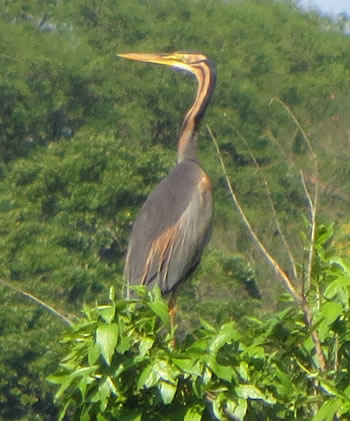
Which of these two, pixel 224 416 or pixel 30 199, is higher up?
pixel 224 416

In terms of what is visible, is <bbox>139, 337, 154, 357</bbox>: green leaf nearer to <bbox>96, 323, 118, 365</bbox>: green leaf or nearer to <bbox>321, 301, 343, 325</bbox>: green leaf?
<bbox>96, 323, 118, 365</bbox>: green leaf

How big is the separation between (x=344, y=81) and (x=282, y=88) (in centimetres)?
161

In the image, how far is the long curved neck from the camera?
7543mm

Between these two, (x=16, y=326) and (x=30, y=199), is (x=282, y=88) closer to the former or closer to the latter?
(x=30, y=199)

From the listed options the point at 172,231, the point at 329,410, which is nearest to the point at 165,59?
the point at 172,231

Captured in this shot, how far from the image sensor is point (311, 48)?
37219 mm

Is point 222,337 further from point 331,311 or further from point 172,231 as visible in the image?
point 172,231

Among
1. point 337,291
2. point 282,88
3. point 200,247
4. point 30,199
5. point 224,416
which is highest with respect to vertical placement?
point 337,291

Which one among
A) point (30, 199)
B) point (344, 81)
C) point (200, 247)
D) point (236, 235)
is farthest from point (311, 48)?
point (200, 247)

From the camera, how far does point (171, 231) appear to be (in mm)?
7008

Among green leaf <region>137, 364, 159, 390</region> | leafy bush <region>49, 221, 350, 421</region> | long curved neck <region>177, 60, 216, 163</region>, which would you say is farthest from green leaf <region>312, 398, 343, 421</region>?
long curved neck <region>177, 60, 216, 163</region>

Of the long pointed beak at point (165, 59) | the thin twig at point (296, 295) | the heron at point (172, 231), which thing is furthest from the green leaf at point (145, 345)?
the long pointed beak at point (165, 59)

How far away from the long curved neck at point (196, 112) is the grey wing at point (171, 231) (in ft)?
1.20

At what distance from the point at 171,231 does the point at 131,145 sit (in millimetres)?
19709
